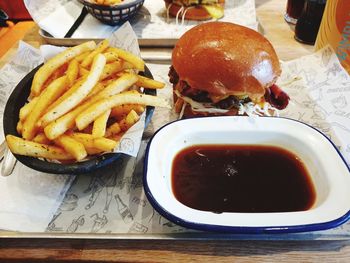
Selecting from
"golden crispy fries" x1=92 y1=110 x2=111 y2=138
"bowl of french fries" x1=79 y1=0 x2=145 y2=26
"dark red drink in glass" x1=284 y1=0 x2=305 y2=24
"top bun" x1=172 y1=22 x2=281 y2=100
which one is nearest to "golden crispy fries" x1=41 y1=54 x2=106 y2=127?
"golden crispy fries" x1=92 y1=110 x2=111 y2=138

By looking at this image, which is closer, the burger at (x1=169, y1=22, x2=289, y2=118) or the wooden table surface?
the wooden table surface

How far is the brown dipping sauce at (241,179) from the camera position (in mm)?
1007

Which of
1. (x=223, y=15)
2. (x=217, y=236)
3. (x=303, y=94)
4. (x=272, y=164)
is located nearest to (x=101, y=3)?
(x=223, y=15)

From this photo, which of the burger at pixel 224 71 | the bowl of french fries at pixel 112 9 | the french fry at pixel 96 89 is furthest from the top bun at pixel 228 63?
the bowl of french fries at pixel 112 9

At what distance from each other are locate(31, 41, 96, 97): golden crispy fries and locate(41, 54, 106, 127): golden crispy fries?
0.19 m

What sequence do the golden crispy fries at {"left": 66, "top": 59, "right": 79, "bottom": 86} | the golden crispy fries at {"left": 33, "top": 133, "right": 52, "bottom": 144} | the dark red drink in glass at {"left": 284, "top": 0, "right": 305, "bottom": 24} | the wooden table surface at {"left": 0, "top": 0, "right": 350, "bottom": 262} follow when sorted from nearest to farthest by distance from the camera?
1. the wooden table surface at {"left": 0, "top": 0, "right": 350, "bottom": 262}
2. the golden crispy fries at {"left": 33, "top": 133, "right": 52, "bottom": 144}
3. the golden crispy fries at {"left": 66, "top": 59, "right": 79, "bottom": 86}
4. the dark red drink in glass at {"left": 284, "top": 0, "right": 305, "bottom": 24}

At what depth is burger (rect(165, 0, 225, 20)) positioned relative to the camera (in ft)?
6.54

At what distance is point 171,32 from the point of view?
197cm

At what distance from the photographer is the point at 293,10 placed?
2018 millimetres

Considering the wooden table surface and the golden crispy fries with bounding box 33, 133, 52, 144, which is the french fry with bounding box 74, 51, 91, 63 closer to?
the golden crispy fries with bounding box 33, 133, 52, 144

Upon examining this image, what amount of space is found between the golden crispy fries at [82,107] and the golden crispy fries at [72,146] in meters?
0.02

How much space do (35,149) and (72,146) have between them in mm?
122

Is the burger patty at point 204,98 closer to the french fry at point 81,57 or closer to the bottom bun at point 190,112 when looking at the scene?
the bottom bun at point 190,112

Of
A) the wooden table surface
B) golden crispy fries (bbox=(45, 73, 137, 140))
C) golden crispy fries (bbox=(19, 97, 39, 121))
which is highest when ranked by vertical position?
golden crispy fries (bbox=(45, 73, 137, 140))
